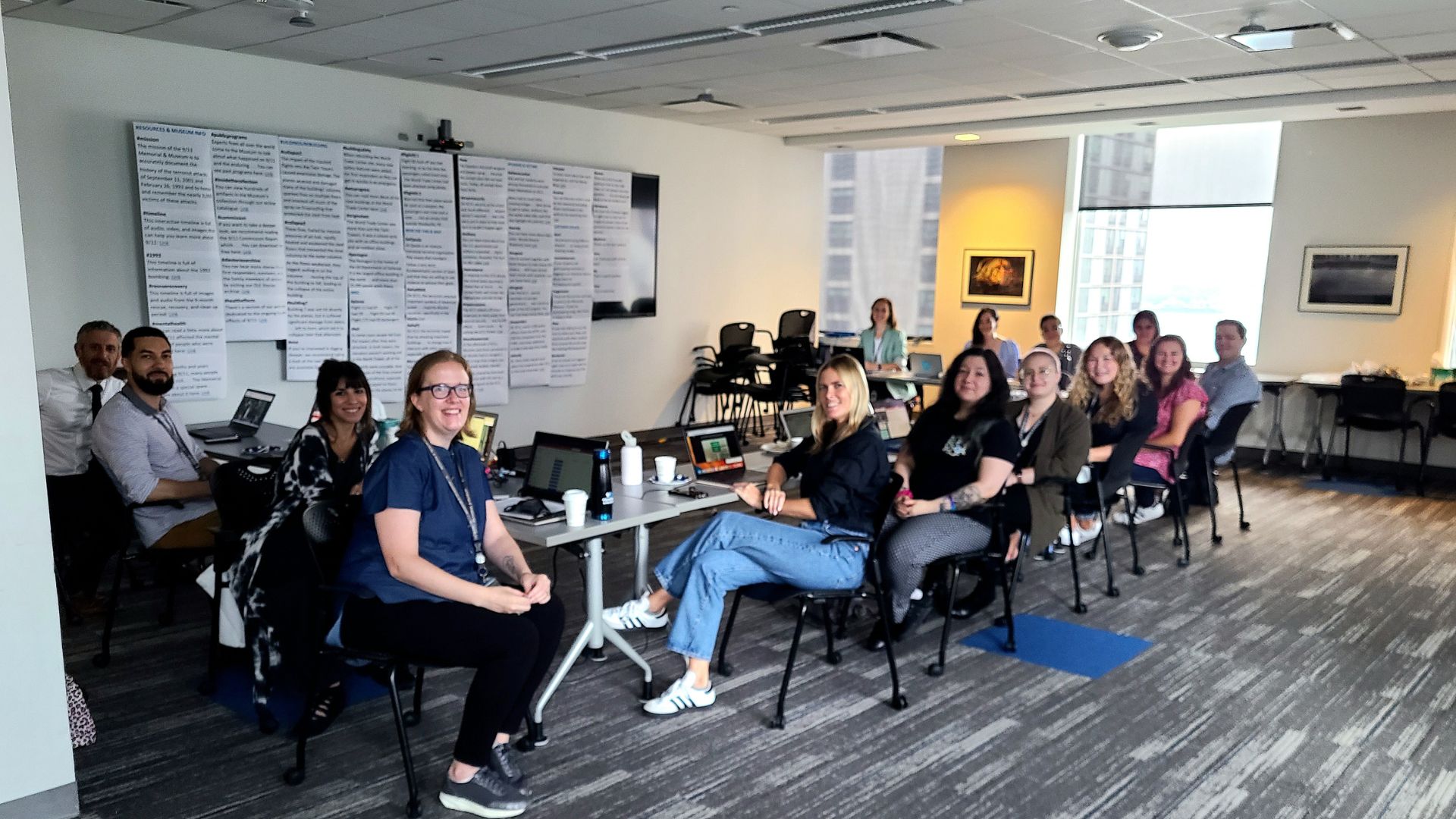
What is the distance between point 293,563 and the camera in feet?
10.5

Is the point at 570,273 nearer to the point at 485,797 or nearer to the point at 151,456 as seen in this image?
the point at 151,456

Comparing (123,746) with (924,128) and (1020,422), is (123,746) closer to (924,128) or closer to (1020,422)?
(1020,422)

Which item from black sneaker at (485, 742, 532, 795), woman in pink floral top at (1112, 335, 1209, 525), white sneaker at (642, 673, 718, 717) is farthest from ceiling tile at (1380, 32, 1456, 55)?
black sneaker at (485, 742, 532, 795)

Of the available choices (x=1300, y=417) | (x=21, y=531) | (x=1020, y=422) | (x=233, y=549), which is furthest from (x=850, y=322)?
(x=21, y=531)

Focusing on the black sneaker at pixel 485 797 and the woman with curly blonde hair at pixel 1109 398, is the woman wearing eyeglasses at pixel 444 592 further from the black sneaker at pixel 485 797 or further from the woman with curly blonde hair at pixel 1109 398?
the woman with curly blonde hair at pixel 1109 398

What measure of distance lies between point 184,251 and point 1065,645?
5369 mm

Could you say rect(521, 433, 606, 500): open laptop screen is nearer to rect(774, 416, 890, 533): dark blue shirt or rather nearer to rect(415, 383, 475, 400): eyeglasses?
rect(415, 383, 475, 400): eyeglasses

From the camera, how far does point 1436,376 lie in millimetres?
7895

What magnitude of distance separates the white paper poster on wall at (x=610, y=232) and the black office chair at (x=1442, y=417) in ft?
21.1

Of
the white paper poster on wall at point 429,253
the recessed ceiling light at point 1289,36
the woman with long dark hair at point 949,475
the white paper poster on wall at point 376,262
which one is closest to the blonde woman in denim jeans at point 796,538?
the woman with long dark hair at point 949,475

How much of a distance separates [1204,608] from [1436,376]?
4.58m

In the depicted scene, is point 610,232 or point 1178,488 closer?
point 1178,488

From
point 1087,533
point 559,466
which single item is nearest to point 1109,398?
point 1087,533

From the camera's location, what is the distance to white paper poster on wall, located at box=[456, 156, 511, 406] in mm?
7570
